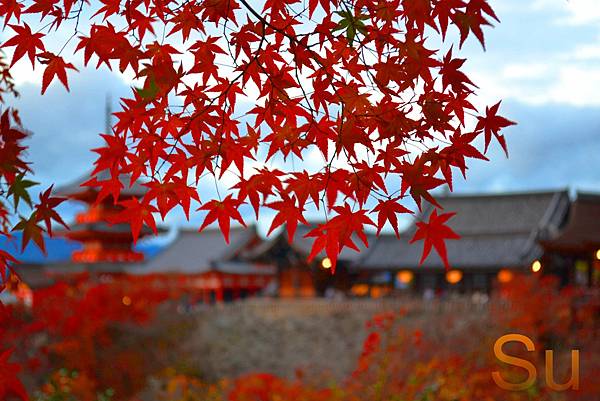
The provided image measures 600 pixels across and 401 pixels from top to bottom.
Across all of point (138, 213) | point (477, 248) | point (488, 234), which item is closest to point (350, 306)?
point (477, 248)

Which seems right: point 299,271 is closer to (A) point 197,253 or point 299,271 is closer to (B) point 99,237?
(A) point 197,253

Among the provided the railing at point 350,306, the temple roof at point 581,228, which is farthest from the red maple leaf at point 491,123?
the temple roof at point 581,228

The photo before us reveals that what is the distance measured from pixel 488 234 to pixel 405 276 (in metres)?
3.35

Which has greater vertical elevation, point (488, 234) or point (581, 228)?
point (488, 234)

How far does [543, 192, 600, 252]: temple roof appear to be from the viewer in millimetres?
20672

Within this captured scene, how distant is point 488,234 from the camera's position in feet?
88.1

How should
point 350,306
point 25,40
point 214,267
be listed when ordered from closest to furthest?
1. point 25,40
2. point 350,306
3. point 214,267

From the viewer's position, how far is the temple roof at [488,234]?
25.1 metres

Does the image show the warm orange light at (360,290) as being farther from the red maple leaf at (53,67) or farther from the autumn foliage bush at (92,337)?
the red maple leaf at (53,67)

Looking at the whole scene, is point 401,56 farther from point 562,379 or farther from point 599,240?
point 599,240

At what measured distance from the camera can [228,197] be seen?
2.54m

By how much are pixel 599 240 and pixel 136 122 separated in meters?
19.8

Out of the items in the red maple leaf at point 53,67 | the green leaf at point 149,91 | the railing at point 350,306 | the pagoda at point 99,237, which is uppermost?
the pagoda at point 99,237

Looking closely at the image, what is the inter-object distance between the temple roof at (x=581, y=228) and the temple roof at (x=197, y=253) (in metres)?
14.3
